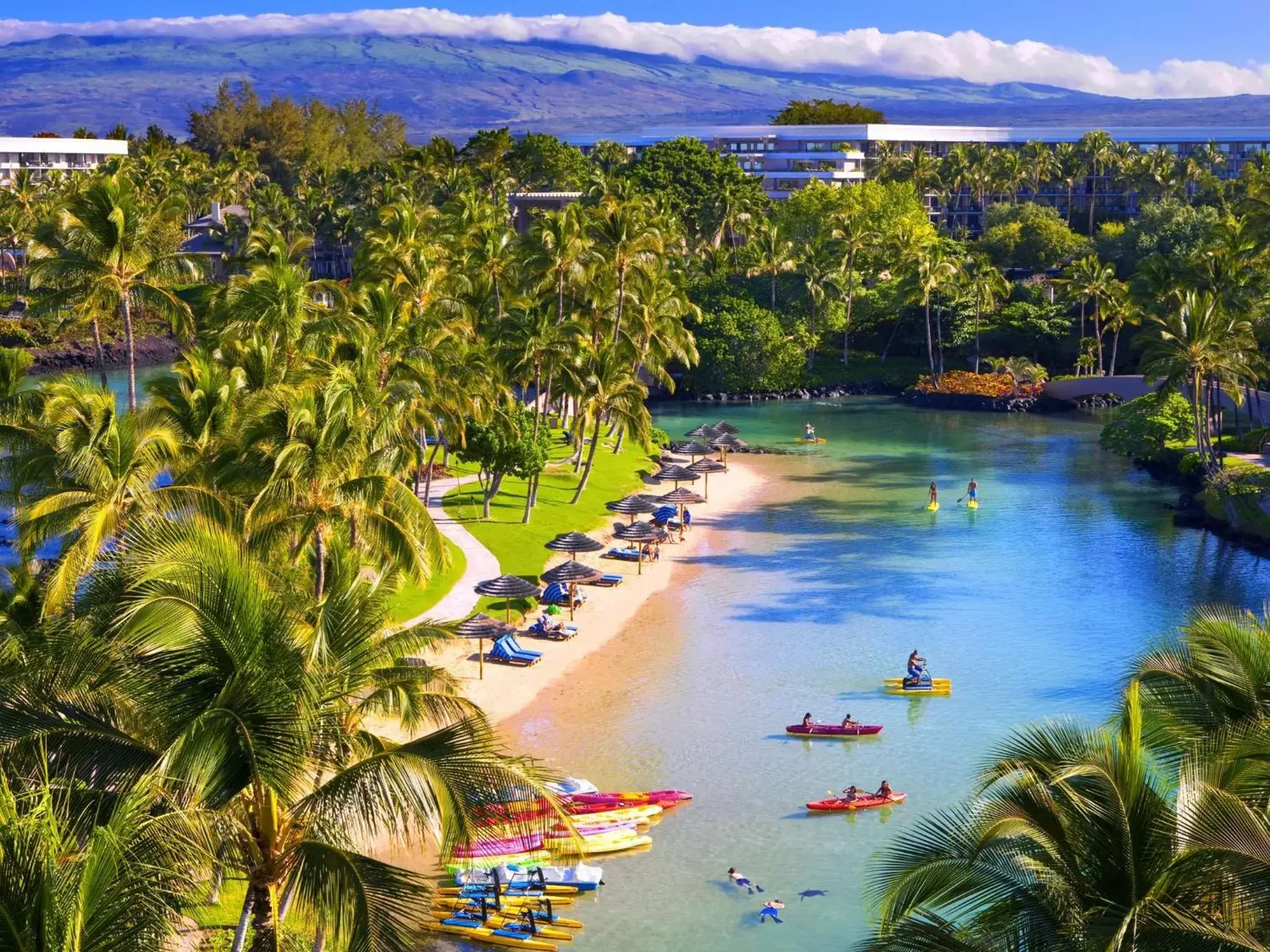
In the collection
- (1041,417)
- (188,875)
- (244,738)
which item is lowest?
(1041,417)

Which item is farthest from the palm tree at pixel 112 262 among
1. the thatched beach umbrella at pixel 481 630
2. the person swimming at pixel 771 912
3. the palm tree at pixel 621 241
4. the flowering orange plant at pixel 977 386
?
the flowering orange plant at pixel 977 386

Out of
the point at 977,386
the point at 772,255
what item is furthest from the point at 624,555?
the point at 772,255

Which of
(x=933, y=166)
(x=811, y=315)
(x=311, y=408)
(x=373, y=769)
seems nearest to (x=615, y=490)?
(x=311, y=408)

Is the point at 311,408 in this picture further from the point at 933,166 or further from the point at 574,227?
the point at 933,166

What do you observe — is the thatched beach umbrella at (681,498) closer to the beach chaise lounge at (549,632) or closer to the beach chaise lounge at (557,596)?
the beach chaise lounge at (557,596)

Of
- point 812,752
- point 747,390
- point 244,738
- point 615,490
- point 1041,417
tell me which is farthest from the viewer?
point 747,390

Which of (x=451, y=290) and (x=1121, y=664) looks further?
(x=451, y=290)

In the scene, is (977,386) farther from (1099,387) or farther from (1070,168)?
(1070,168)

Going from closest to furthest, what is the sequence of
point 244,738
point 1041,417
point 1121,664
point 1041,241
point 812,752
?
point 244,738
point 812,752
point 1121,664
point 1041,417
point 1041,241

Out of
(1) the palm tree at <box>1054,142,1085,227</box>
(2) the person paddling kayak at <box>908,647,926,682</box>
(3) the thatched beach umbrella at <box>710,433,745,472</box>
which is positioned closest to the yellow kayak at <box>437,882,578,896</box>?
(2) the person paddling kayak at <box>908,647,926,682</box>
